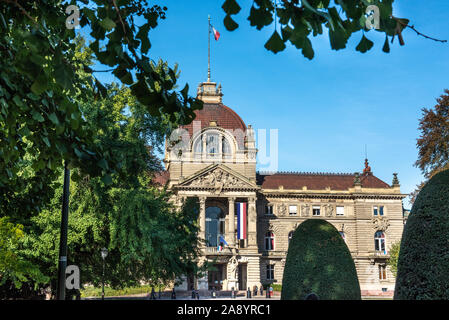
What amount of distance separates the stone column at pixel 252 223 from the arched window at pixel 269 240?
184 inches

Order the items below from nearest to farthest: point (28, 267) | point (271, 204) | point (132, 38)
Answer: point (132, 38) < point (28, 267) < point (271, 204)

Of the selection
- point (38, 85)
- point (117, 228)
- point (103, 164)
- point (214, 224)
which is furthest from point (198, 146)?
point (38, 85)

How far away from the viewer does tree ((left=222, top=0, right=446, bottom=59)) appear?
3.83 metres

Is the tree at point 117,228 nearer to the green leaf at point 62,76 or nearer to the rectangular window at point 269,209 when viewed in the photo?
the green leaf at point 62,76

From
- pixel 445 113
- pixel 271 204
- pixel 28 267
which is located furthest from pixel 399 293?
pixel 271 204

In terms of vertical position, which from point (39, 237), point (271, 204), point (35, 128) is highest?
point (271, 204)

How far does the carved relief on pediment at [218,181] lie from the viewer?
59.0 m

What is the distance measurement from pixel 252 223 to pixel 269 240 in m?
5.36

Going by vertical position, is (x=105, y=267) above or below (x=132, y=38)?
below

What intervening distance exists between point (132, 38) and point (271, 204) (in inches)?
2372

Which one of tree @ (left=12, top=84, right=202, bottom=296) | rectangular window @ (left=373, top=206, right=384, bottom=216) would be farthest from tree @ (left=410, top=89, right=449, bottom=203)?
rectangular window @ (left=373, top=206, right=384, bottom=216)

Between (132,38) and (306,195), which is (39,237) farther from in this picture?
(306,195)
